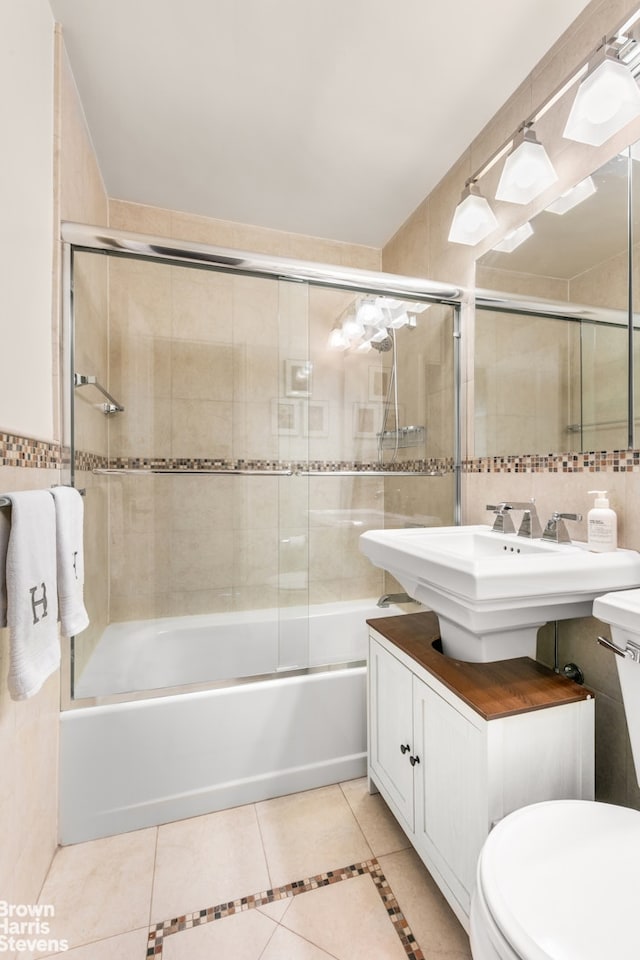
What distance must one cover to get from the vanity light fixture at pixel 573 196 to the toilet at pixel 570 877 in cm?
112

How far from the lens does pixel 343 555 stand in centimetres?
206

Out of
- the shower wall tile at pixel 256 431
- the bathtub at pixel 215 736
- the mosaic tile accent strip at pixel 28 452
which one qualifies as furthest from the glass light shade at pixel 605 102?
the bathtub at pixel 215 736

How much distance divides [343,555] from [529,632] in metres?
1.03

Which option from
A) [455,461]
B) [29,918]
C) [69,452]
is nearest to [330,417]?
[455,461]

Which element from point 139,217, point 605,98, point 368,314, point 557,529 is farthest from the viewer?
point 139,217

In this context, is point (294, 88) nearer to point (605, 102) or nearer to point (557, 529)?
point (605, 102)

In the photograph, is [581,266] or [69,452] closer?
[581,266]

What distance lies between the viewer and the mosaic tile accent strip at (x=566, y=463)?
111 centimetres

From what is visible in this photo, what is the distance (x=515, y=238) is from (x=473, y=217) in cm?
18

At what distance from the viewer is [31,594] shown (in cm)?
88

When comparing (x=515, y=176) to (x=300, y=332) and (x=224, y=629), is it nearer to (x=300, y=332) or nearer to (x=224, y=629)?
(x=300, y=332)

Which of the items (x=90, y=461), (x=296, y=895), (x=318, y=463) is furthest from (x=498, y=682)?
(x=90, y=461)

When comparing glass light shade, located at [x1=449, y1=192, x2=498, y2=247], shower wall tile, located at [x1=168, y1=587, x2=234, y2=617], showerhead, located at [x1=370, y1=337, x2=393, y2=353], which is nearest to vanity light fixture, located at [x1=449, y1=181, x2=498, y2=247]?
glass light shade, located at [x1=449, y1=192, x2=498, y2=247]

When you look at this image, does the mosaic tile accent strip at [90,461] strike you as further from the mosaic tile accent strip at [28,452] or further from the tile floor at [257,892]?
→ the tile floor at [257,892]
